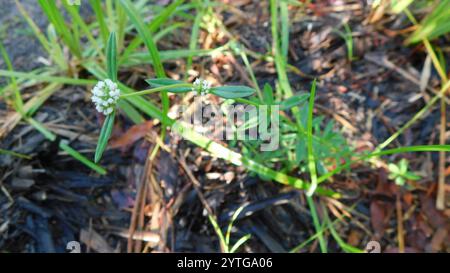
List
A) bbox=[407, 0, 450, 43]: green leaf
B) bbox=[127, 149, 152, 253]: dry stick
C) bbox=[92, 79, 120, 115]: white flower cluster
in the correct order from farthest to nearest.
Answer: bbox=[407, 0, 450, 43]: green leaf → bbox=[127, 149, 152, 253]: dry stick → bbox=[92, 79, 120, 115]: white flower cluster

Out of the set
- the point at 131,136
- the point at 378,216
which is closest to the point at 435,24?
the point at 378,216

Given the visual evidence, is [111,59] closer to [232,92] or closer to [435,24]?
[232,92]

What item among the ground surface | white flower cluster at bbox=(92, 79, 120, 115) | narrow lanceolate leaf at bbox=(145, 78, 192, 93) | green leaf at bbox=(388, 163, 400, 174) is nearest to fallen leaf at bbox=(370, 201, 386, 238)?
the ground surface

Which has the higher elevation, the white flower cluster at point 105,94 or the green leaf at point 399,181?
the white flower cluster at point 105,94

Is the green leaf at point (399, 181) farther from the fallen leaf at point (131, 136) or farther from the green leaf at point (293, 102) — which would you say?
the fallen leaf at point (131, 136)

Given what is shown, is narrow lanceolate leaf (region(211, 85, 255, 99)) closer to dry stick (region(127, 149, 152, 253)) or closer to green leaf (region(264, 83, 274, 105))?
green leaf (region(264, 83, 274, 105))

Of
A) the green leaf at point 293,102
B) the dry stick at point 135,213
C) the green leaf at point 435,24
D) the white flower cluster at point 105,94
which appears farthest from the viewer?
the green leaf at point 435,24

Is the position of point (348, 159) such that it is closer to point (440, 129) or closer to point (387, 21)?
point (440, 129)

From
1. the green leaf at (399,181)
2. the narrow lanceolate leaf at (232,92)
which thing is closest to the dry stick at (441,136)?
the green leaf at (399,181)
